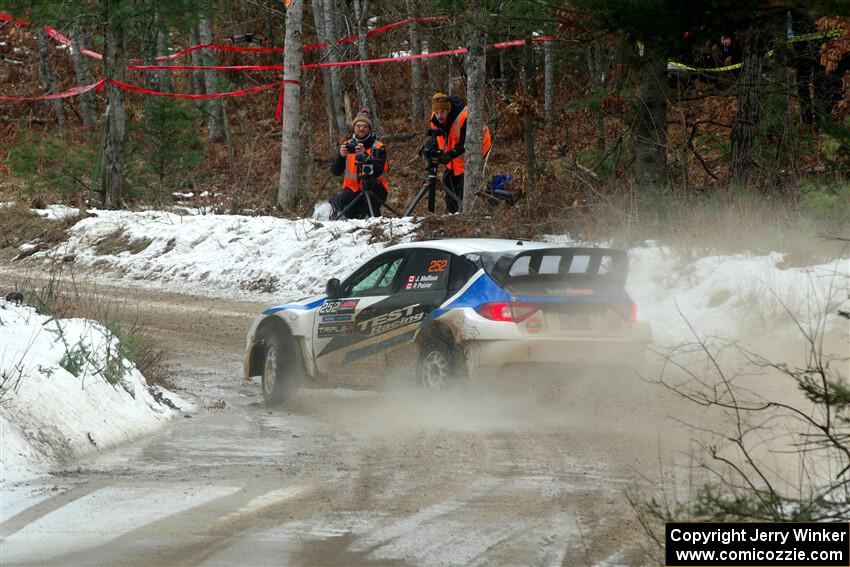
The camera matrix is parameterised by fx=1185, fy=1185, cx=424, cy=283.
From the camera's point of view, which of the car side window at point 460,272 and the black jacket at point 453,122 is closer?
the car side window at point 460,272

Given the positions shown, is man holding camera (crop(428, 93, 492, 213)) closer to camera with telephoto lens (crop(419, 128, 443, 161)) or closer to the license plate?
camera with telephoto lens (crop(419, 128, 443, 161))

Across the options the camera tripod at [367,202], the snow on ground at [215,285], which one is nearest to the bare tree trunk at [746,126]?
the snow on ground at [215,285]

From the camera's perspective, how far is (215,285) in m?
18.8

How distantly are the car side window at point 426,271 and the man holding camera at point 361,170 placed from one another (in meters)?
9.43

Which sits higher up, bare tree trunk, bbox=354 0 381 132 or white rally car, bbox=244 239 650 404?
bare tree trunk, bbox=354 0 381 132

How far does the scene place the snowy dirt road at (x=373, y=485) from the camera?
17.8 ft

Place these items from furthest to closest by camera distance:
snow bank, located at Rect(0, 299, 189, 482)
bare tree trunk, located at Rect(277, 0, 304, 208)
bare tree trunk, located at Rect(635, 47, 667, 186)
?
bare tree trunk, located at Rect(277, 0, 304, 208) < bare tree trunk, located at Rect(635, 47, 667, 186) < snow bank, located at Rect(0, 299, 189, 482)

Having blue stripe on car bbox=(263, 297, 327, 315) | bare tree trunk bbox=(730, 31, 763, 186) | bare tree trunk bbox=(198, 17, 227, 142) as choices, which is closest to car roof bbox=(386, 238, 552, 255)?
blue stripe on car bbox=(263, 297, 327, 315)

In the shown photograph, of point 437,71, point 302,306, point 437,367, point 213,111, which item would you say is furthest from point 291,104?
point 213,111

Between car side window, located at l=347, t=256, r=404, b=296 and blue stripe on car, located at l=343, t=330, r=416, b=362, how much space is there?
47 centimetres

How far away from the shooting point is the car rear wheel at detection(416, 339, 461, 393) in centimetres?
911

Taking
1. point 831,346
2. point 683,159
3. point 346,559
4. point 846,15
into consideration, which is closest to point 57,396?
point 346,559

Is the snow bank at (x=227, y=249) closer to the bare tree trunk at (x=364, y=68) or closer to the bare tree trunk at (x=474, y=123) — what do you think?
the bare tree trunk at (x=474, y=123)

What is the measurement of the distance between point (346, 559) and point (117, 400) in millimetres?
3936
